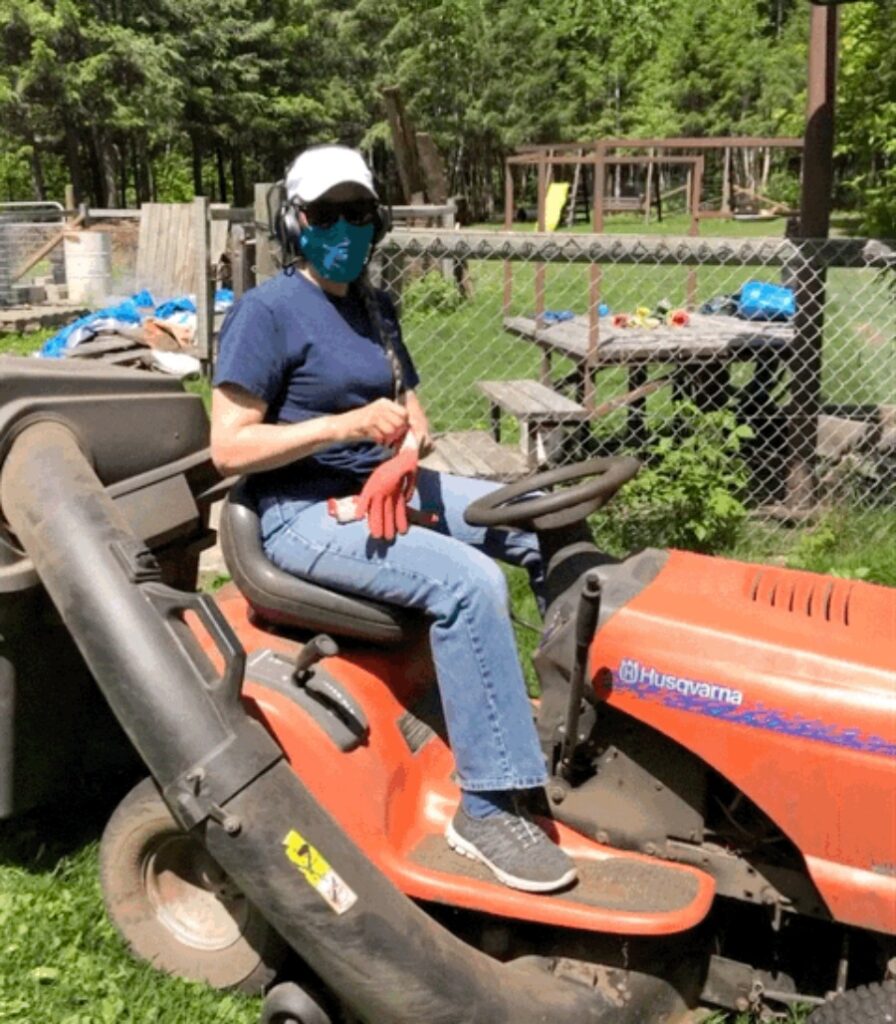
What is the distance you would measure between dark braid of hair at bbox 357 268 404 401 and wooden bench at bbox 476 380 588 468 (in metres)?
2.88

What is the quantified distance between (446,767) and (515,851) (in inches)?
13.9

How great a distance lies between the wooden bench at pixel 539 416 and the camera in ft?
19.8

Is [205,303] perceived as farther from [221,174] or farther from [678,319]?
[221,174]

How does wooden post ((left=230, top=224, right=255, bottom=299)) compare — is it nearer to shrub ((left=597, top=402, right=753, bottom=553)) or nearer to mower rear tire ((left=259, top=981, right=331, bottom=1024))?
shrub ((left=597, top=402, right=753, bottom=553))

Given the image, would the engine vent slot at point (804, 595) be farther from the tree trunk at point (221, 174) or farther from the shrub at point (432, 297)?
the tree trunk at point (221, 174)

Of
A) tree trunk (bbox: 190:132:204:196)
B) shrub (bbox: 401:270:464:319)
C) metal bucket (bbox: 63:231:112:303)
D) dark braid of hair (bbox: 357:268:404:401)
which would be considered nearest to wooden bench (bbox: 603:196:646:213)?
tree trunk (bbox: 190:132:204:196)

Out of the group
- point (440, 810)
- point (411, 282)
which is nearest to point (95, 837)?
point (440, 810)

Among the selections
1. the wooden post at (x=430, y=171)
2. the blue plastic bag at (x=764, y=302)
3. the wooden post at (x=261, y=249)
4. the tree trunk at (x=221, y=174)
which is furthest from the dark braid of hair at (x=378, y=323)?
the tree trunk at (x=221, y=174)

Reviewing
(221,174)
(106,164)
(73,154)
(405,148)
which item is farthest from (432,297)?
(221,174)

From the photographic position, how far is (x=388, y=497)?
2.78m

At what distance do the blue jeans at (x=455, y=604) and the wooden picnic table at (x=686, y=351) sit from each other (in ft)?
12.2

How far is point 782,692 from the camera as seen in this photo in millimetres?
2447

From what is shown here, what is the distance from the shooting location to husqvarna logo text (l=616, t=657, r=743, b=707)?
8.13 ft

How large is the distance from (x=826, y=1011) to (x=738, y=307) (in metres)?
5.42
